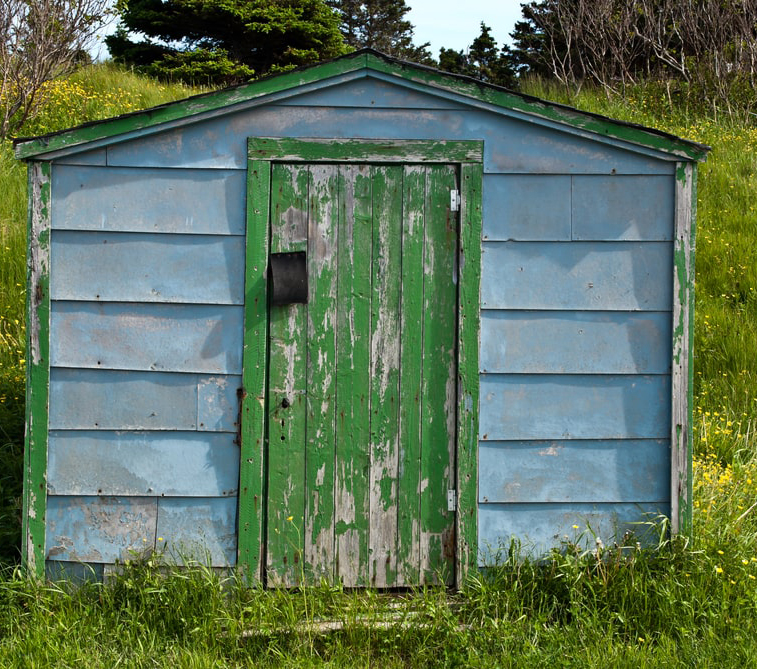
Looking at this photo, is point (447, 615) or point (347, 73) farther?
point (347, 73)

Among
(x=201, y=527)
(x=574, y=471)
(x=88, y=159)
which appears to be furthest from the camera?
(x=574, y=471)

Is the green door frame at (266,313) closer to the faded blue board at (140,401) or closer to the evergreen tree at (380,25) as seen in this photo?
the faded blue board at (140,401)

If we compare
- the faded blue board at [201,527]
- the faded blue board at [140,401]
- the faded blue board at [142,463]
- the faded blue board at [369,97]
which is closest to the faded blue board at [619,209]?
the faded blue board at [369,97]

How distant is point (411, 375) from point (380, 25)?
2737 centimetres

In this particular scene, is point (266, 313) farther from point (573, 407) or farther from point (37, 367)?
point (573, 407)

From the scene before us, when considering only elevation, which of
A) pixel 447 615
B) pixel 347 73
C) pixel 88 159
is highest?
pixel 347 73

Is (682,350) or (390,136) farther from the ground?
(390,136)

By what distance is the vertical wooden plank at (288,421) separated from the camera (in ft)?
13.3

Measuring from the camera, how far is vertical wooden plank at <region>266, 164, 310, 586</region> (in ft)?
13.3

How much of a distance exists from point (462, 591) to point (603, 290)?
1686mm

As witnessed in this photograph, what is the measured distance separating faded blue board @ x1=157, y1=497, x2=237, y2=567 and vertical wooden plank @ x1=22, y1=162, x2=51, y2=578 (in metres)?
0.59

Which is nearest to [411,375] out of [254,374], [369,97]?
[254,374]

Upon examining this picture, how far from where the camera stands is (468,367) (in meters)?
4.09

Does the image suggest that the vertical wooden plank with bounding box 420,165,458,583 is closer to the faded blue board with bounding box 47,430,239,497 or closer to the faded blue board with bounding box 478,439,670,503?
the faded blue board with bounding box 478,439,670,503
